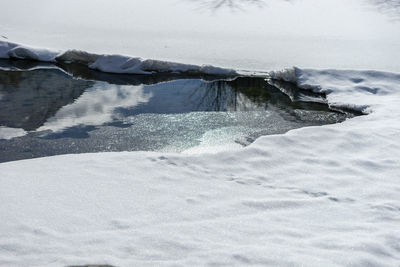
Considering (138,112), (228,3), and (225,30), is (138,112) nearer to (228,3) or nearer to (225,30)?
(225,30)

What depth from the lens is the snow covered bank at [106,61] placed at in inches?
213

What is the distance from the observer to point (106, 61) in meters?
5.54

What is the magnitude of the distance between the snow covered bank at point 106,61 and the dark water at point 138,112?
138 mm

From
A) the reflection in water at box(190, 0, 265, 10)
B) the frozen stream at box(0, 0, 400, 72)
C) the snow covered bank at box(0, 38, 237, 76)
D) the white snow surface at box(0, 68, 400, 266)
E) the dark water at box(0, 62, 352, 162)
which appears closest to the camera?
the white snow surface at box(0, 68, 400, 266)

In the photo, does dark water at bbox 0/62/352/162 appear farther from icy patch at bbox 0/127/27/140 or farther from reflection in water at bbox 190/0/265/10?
reflection in water at bbox 190/0/265/10

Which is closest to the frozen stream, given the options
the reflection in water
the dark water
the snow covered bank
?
the reflection in water

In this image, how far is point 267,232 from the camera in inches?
86.0

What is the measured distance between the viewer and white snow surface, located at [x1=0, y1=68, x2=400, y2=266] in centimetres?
198

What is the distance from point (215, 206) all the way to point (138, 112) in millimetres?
2026

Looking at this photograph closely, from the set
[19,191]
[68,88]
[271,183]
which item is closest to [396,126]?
[271,183]

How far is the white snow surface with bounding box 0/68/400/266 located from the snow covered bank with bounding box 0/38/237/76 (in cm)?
223

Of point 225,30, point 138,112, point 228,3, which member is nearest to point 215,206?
point 138,112

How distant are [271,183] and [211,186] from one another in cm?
41

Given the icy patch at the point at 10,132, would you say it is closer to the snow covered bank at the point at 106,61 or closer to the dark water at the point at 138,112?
the dark water at the point at 138,112
